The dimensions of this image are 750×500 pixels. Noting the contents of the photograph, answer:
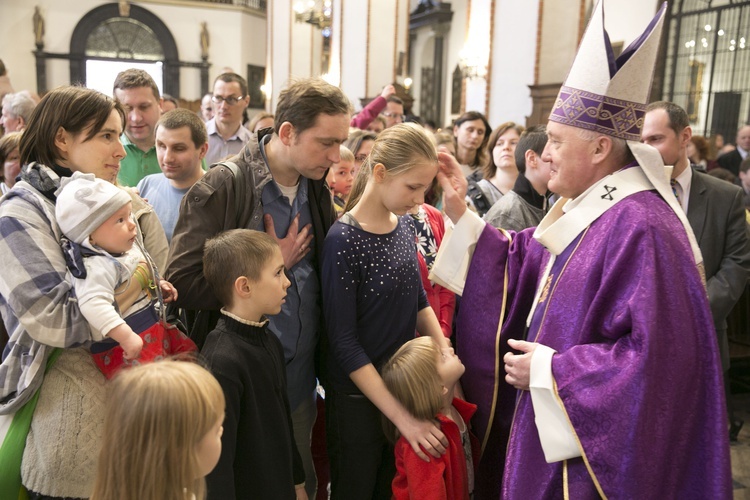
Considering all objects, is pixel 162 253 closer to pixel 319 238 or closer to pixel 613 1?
pixel 319 238

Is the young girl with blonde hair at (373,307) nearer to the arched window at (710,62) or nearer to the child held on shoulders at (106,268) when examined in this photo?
the child held on shoulders at (106,268)

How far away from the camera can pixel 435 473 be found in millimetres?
2119

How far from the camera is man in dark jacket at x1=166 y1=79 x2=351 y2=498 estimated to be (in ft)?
6.71

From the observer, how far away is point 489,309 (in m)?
2.40

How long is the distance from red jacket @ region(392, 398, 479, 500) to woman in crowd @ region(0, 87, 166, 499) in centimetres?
95

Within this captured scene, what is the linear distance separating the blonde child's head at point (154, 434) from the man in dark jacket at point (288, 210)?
81 cm

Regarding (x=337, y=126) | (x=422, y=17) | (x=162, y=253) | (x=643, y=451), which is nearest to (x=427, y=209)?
(x=337, y=126)

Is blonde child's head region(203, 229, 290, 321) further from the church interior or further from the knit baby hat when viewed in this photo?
the church interior

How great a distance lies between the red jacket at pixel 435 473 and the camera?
2117 mm

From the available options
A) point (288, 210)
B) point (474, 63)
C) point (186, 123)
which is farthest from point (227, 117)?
point (474, 63)

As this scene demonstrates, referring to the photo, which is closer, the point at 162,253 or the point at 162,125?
the point at 162,253

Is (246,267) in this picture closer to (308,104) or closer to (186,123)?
(308,104)

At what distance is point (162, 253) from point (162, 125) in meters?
0.94

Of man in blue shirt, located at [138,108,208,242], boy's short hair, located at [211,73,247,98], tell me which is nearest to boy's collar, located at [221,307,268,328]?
man in blue shirt, located at [138,108,208,242]
